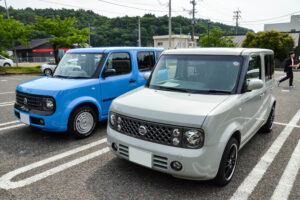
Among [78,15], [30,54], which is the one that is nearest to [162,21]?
[78,15]

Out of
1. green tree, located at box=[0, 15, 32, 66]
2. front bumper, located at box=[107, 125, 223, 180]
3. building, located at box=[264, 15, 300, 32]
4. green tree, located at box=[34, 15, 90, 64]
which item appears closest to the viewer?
front bumper, located at box=[107, 125, 223, 180]

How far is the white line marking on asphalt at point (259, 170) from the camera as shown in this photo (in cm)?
275

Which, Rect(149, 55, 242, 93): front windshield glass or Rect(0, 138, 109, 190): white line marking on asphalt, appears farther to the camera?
Rect(149, 55, 242, 93): front windshield glass

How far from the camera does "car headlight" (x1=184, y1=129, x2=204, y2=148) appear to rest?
241 cm

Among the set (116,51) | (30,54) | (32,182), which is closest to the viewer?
(32,182)

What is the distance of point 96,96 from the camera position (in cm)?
464

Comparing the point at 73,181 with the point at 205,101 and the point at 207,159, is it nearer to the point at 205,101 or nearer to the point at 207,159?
the point at 207,159

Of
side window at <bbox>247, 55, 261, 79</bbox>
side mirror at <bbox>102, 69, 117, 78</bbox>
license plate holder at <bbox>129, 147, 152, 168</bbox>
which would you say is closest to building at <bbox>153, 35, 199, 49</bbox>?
side mirror at <bbox>102, 69, 117, 78</bbox>

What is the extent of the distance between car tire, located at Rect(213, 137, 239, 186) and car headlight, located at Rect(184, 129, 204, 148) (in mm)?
445

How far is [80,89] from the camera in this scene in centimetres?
431

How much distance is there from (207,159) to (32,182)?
2.27m

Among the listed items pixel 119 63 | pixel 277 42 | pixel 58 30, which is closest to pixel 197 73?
pixel 119 63

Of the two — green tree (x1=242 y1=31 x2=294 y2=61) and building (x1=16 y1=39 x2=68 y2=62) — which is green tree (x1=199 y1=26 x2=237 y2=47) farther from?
building (x1=16 y1=39 x2=68 y2=62)

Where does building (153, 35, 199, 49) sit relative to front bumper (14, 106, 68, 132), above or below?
above
